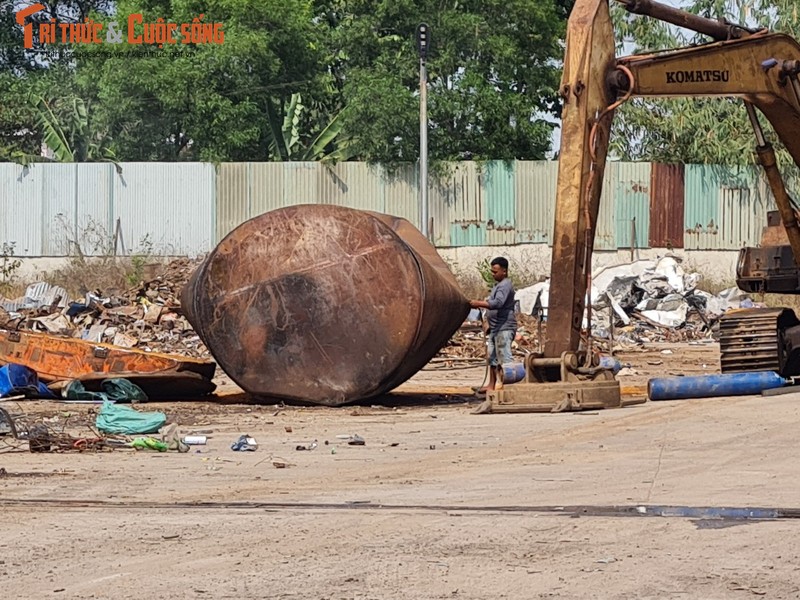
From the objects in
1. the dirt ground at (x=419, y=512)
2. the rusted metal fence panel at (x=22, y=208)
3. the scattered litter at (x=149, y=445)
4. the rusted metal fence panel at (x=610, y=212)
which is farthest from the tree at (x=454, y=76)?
the scattered litter at (x=149, y=445)

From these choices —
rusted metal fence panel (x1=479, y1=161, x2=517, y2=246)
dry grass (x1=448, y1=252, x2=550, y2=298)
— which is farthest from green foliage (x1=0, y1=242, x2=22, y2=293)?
rusted metal fence panel (x1=479, y1=161, x2=517, y2=246)

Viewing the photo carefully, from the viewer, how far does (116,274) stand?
106ft

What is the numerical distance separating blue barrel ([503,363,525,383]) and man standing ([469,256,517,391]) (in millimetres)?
187

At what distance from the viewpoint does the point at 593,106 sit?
1505 centimetres

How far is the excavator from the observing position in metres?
14.8

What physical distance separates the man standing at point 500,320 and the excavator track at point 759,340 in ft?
9.89

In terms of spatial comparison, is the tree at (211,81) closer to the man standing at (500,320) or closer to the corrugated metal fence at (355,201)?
the corrugated metal fence at (355,201)

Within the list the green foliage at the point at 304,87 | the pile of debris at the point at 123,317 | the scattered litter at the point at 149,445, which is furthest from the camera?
the green foliage at the point at 304,87

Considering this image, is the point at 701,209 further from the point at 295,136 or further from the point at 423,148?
the point at 295,136

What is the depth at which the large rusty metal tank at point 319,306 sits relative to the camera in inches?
601

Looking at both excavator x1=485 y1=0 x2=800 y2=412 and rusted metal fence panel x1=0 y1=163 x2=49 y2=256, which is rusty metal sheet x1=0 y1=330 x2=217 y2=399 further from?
rusted metal fence panel x1=0 y1=163 x2=49 y2=256

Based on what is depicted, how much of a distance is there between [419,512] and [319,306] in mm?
6982

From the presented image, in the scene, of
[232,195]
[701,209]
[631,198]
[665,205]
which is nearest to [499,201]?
[631,198]

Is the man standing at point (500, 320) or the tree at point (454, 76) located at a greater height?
the tree at point (454, 76)
